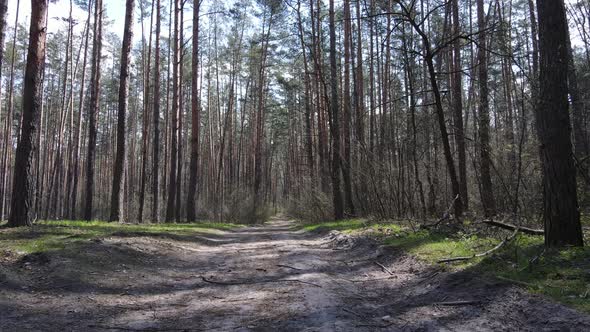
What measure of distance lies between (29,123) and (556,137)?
9231 millimetres

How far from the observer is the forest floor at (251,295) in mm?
3650

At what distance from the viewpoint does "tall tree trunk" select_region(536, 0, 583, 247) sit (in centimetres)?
482

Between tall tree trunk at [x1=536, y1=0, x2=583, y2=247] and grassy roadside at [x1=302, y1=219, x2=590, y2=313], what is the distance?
1.10 feet

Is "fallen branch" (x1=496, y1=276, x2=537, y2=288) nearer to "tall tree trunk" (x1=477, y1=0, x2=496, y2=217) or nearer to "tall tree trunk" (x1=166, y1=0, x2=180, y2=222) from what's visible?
"tall tree trunk" (x1=477, y1=0, x2=496, y2=217)

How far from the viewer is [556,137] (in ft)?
16.2

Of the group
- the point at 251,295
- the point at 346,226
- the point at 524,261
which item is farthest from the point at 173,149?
the point at 524,261

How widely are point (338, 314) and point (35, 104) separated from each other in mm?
8037

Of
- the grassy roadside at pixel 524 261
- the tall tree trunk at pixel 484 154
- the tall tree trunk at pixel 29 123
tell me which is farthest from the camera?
the tall tree trunk at pixel 484 154

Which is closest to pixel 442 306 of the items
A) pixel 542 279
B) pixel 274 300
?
pixel 542 279

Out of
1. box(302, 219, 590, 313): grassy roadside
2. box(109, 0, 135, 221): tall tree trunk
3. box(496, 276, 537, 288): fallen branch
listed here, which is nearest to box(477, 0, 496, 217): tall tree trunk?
box(302, 219, 590, 313): grassy roadside

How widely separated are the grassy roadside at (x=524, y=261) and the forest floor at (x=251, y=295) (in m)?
0.15

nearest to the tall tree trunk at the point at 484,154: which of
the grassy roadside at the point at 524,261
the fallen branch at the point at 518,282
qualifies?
the grassy roadside at the point at 524,261

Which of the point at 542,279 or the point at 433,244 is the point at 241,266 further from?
A: the point at 542,279

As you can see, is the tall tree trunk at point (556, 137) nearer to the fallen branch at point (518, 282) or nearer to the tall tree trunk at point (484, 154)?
the fallen branch at point (518, 282)
